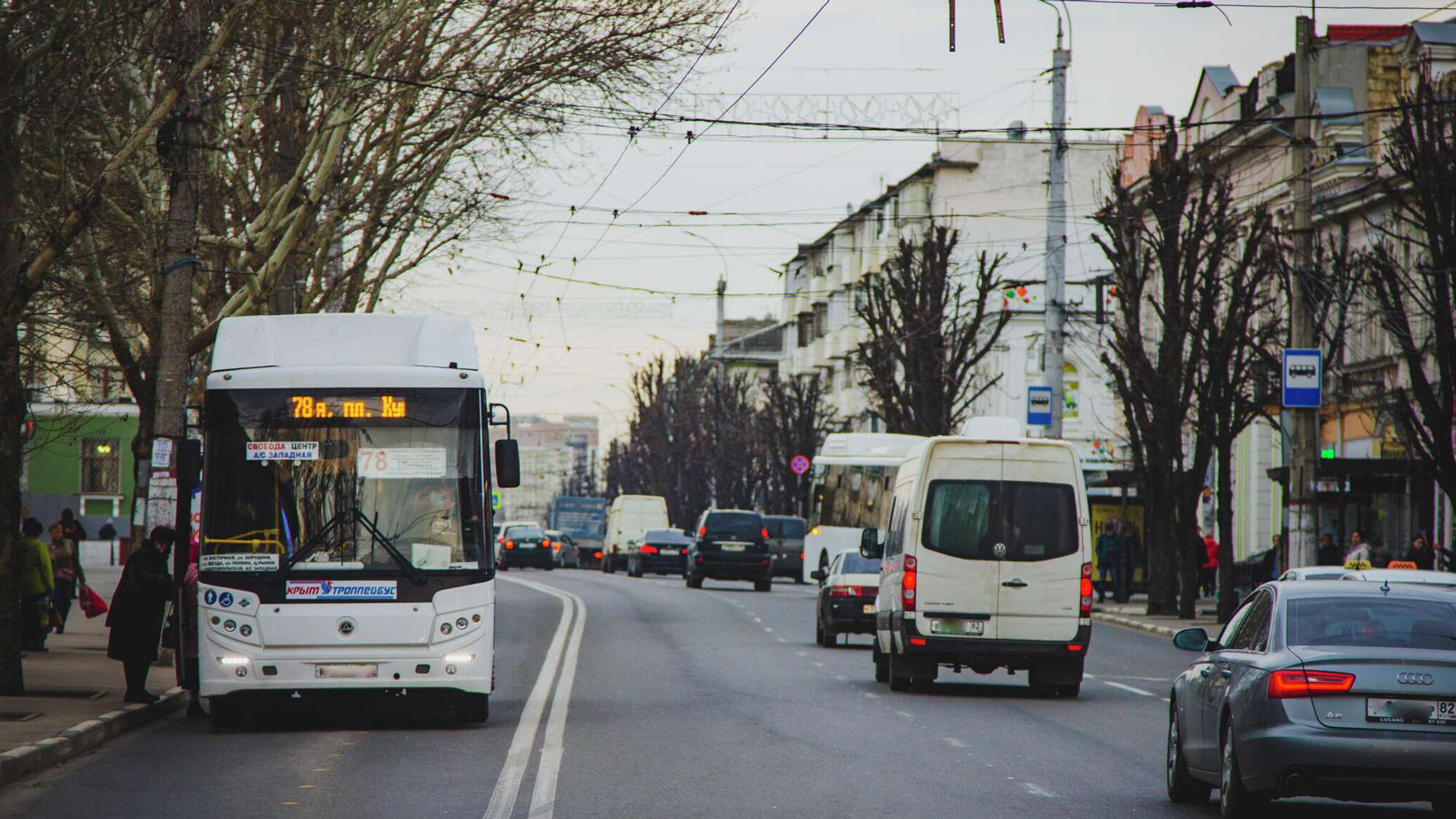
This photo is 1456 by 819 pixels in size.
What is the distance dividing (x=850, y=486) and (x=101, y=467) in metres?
37.1

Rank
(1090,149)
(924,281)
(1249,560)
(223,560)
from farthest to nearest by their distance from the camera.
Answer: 1. (1090,149)
2. (924,281)
3. (1249,560)
4. (223,560)

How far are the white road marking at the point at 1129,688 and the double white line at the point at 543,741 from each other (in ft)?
19.4

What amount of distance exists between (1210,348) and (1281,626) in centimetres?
2532

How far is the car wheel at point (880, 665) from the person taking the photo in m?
21.2

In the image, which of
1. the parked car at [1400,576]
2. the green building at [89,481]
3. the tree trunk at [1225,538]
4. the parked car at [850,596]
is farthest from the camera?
the green building at [89,481]

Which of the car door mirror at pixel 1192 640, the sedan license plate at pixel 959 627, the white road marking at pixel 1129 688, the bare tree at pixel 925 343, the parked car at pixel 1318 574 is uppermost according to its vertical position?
the bare tree at pixel 925 343

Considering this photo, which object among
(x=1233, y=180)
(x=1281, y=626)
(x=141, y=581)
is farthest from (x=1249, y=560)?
(x=1281, y=626)

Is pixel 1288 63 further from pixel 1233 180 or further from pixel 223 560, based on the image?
pixel 223 560

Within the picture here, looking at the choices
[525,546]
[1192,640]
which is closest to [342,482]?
[1192,640]

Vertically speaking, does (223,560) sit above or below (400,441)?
below

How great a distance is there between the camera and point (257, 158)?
33469 mm

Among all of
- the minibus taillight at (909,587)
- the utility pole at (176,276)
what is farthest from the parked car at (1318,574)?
the utility pole at (176,276)

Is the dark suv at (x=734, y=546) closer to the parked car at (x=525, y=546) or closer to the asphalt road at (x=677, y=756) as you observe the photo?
the parked car at (x=525, y=546)

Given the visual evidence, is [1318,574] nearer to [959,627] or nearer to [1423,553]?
[959,627]
